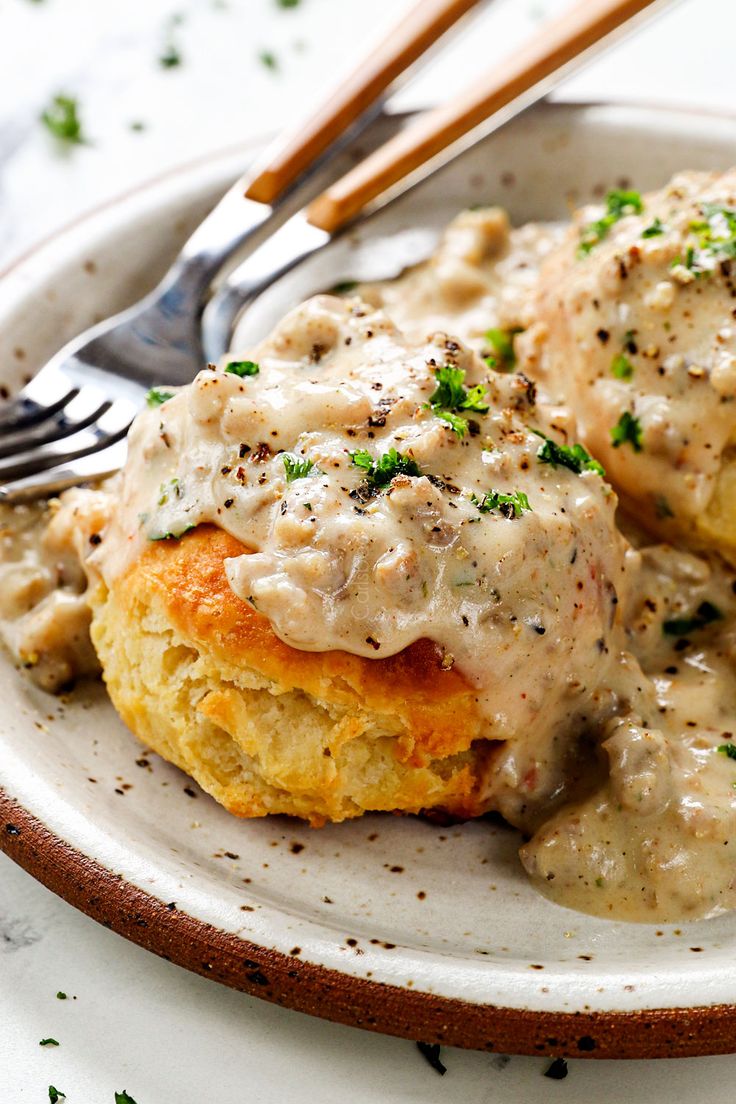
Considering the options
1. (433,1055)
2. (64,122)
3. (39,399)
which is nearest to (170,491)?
(39,399)

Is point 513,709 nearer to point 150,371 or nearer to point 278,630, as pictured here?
point 278,630

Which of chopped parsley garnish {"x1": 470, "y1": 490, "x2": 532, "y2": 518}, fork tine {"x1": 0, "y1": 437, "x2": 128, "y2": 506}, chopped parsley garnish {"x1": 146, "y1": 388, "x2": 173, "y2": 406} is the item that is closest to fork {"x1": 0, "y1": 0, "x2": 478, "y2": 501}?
fork tine {"x1": 0, "y1": 437, "x2": 128, "y2": 506}

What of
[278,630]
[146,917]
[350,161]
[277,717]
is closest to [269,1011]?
[146,917]

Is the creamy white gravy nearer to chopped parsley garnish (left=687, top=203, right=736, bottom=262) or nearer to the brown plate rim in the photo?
the brown plate rim

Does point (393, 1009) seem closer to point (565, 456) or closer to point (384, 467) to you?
point (384, 467)

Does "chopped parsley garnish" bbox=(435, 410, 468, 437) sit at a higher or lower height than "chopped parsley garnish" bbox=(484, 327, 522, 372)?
higher

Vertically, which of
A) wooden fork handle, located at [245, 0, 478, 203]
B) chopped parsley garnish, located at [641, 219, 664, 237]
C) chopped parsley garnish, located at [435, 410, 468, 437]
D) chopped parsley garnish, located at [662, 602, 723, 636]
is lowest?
chopped parsley garnish, located at [662, 602, 723, 636]
